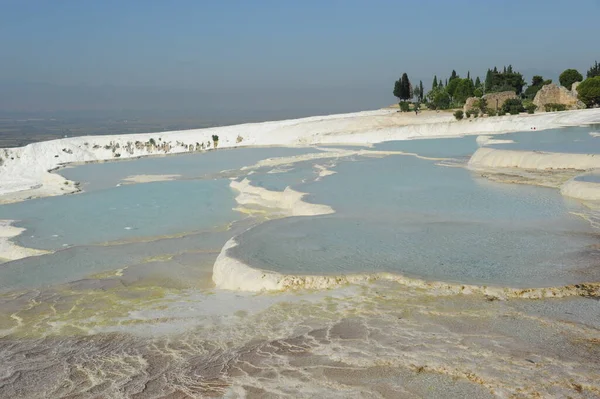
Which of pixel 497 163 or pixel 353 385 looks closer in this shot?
pixel 353 385

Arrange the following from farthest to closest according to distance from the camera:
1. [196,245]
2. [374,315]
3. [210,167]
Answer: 1. [210,167]
2. [196,245]
3. [374,315]

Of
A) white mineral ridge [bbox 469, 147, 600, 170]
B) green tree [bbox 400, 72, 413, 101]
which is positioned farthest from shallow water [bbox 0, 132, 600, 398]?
green tree [bbox 400, 72, 413, 101]

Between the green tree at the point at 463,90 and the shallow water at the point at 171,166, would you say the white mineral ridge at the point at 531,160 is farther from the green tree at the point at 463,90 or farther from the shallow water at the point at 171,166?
the green tree at the point at 463,90

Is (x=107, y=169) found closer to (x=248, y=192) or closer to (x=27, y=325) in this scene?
(x=248, y=192)

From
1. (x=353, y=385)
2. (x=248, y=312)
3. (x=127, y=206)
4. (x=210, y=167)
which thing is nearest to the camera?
(x=353, y=385)

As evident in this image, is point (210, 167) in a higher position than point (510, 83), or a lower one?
lower

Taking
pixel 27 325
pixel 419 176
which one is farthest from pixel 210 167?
pixel 27 325

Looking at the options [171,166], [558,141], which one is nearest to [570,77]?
[558,141]
